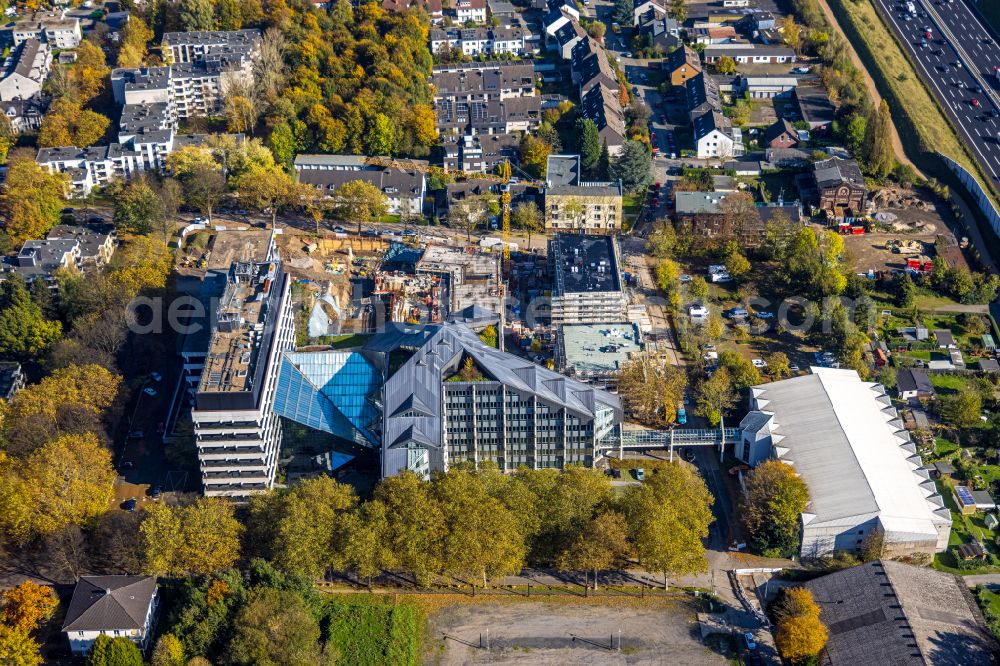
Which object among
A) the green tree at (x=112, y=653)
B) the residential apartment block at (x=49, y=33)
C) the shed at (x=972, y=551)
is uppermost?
the green tree at (x=112, y=653)

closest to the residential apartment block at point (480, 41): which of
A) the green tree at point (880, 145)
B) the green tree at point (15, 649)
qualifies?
the green tree at point (880, 145)

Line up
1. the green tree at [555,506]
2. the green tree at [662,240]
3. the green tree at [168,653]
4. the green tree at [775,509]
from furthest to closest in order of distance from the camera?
the green tree at [662,240], the green tree at [775,509], the green tree at [555,506], the green tree at [168,653]

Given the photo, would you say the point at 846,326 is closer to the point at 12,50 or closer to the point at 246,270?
the point at 246,270

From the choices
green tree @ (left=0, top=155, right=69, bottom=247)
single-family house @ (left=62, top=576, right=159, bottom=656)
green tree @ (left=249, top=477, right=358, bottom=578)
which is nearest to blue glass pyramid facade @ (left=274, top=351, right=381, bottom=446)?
green tree @ (left=249, top=477, right=358, bottom=578)

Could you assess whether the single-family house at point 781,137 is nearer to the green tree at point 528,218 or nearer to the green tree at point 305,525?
the green tree at point 528,218

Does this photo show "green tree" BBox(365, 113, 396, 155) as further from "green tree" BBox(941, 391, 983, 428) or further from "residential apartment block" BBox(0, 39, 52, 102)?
"green tree" BBox(941, 391, 983, 428)

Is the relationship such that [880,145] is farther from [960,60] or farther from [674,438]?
[674,438]

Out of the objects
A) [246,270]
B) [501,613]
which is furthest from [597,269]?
[501,613]
